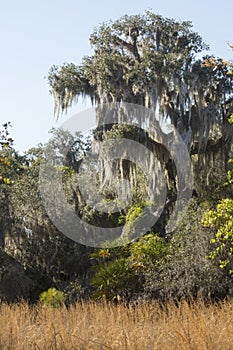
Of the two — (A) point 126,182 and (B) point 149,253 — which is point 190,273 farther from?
(A) point 126,182

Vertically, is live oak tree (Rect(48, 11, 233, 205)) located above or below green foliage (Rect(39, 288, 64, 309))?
above

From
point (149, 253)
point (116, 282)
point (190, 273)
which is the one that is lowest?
point (116, 282)

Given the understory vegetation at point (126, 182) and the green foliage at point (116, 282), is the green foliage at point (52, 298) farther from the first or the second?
the green foliage at point (116, 282)

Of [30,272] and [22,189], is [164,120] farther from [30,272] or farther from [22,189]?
[30,272]

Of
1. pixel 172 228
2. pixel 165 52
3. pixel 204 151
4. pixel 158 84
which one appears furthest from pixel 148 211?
pixel 165 52

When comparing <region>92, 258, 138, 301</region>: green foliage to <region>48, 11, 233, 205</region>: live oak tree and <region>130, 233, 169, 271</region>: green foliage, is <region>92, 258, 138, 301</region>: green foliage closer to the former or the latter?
<region>130, 233, 169, 271</region>: green foliage

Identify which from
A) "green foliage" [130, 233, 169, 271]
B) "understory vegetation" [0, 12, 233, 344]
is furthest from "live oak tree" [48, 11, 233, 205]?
"green foliage" [130, 233, 169, 271]

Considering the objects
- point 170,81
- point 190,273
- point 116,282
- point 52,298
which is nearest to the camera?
point 190,273

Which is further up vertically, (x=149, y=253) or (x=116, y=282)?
(x=149, y=253)

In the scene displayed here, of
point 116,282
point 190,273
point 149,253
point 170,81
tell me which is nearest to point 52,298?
point 116,282

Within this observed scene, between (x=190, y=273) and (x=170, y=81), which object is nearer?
(x=190, y=273)

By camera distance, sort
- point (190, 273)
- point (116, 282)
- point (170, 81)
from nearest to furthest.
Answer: point (190, 273) < point (116, 282) < point (170, 81)

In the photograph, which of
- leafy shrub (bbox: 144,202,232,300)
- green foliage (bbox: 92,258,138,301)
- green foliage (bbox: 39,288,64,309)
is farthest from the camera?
green foliage (bbox: 39,288,64,309)

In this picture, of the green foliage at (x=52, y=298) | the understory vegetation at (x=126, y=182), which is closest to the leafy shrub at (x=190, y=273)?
the understory vegetation at (x=126, y=182)
